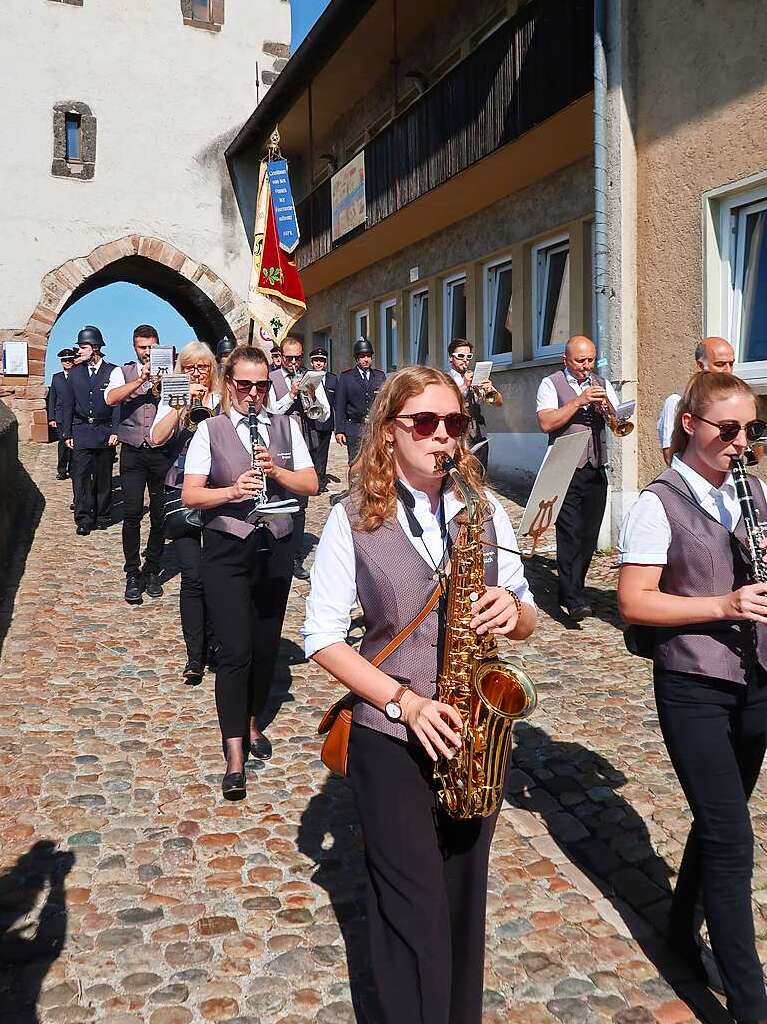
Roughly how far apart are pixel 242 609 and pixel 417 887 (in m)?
2.29

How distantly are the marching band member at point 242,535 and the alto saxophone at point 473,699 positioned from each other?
2.11 metres

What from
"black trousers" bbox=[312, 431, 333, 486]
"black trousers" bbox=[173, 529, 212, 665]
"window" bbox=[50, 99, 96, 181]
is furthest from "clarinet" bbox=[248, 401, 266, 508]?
"window" bbox=[50, 99, 96, 181]

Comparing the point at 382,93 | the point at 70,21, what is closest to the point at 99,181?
the point at 70,21

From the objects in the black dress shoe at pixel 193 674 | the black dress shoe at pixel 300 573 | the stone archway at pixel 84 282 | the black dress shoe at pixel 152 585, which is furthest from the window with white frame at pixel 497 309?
the stone archway at pixel 84 282

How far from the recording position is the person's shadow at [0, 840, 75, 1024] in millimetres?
2875

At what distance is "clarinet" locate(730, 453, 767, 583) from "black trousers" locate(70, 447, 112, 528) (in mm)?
9589

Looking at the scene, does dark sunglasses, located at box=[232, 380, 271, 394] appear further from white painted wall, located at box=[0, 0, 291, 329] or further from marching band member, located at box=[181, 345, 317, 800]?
white painted wall, located at box=[0, 0, 291, 329]

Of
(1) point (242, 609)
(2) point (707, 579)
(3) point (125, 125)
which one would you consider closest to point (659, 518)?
(2) point (707, 579)

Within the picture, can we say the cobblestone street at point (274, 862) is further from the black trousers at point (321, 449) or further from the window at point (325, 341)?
the window at point (325, 341)

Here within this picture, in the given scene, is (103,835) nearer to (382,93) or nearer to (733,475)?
(733,475)

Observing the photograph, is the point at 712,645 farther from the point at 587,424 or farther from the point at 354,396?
the point at 354,396

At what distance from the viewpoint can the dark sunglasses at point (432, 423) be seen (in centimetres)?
245

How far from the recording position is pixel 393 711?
7.35 feet

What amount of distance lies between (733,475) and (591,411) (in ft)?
14.4
